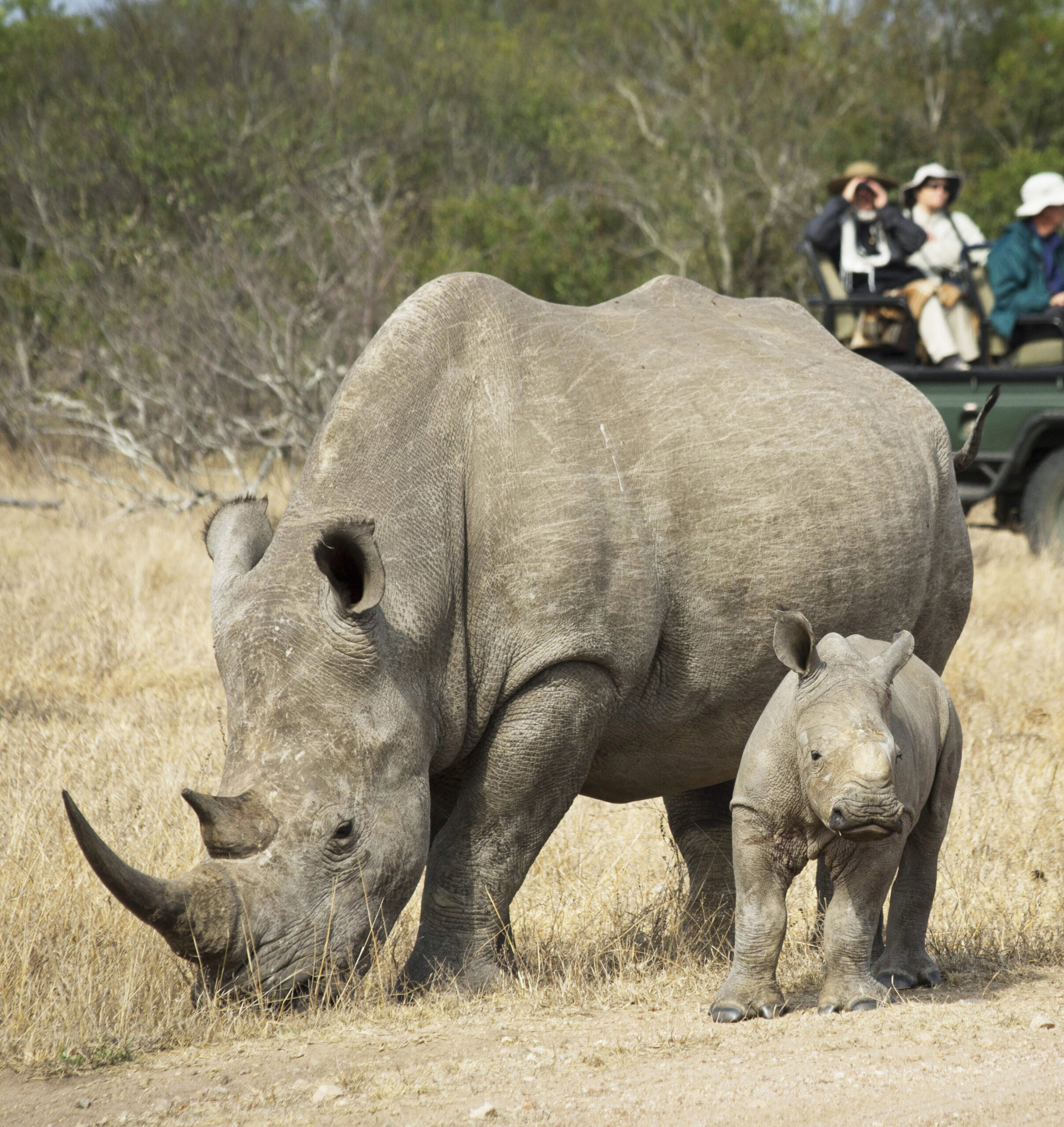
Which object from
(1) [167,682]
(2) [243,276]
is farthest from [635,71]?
(1) [167,682]

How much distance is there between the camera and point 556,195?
24.5 meters

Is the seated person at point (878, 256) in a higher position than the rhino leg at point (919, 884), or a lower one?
higher

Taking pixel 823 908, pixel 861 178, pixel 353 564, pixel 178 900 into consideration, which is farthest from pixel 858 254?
pixel 178 900

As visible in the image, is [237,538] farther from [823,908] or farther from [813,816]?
[823,908]

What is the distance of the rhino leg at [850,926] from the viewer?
3768 mm

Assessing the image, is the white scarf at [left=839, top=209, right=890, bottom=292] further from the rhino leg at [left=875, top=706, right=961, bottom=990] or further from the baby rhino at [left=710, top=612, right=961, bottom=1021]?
the baby rhino at [left=710, top=612, right=961, bottom=1021]

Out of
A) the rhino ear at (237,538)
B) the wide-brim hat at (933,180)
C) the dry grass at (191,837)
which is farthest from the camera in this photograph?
the wide-brim hat at (933,180)

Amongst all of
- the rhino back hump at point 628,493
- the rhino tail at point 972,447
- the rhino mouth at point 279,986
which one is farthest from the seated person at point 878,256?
the rhino mouth at point 279,986

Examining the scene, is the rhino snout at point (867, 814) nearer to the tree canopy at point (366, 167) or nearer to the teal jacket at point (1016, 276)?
the teal jacket at point (1016, 276)

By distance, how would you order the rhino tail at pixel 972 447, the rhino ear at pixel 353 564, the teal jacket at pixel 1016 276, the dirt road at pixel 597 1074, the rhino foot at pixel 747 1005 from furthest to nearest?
the teal jacket at pixel 1016 276 → the rhino tail at pixel 972 447 → the rhino foot at pixel 747 1005 → the rhino ear at pixel 353 564 → the dirt road at pixel 597 1074

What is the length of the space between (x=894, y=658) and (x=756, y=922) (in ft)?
2.40

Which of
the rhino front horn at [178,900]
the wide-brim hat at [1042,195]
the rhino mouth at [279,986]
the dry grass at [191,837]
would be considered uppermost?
the wide-brim hat at [1042,195]

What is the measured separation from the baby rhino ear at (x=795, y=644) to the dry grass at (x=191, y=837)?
3.45ft

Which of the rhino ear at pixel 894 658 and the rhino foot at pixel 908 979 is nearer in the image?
the rhino ear at pixel 894 658
